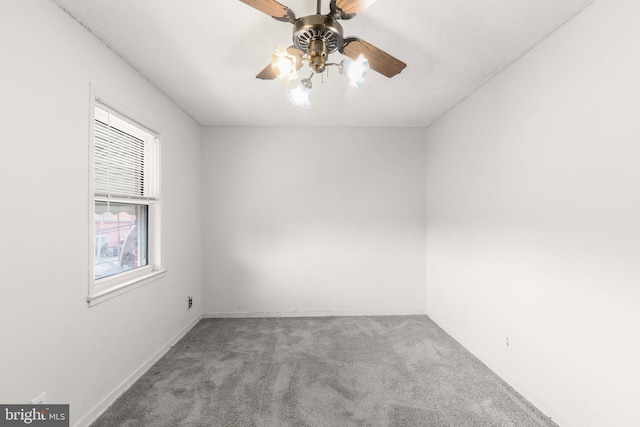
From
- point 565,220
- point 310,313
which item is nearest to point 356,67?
point 565,220

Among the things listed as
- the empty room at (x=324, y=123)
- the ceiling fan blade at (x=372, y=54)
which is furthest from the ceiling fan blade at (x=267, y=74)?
the ceiling fan blade at (x=372, y=54)

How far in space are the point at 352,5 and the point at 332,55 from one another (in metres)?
0.90

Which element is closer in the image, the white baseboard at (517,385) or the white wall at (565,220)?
the white wall at (565,220)

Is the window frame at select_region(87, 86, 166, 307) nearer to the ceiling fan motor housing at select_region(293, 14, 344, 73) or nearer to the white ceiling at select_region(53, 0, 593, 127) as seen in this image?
the white ceiling at select_region(53, 0, 593, 127)

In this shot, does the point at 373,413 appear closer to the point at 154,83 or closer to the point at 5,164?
the point at 5,164

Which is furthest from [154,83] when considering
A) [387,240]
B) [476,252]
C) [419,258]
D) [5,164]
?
[419,258]

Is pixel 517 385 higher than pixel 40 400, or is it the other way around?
pixel 40 400

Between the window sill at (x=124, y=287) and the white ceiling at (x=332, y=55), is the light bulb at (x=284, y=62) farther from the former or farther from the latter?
the window sill at (x=124, y=287)

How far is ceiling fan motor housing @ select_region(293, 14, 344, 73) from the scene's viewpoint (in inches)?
49.7

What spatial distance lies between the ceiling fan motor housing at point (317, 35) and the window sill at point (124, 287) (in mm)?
1983

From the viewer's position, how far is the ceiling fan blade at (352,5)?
1194 mm

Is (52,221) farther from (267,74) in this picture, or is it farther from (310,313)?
(310,313)

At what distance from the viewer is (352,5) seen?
1217mm

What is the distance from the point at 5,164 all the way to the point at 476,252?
3317mm
